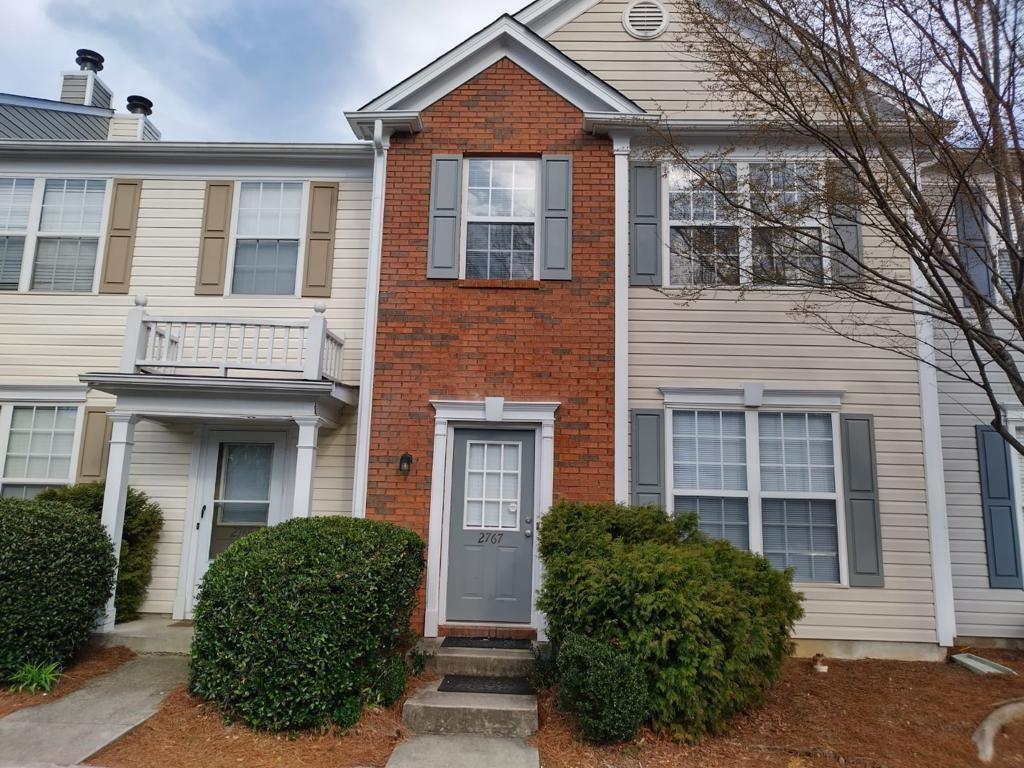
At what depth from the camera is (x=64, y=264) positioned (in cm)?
823

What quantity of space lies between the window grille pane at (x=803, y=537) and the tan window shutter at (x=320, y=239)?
18.3 feet

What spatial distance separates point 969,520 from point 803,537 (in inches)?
78.7

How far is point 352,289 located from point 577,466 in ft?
11.2

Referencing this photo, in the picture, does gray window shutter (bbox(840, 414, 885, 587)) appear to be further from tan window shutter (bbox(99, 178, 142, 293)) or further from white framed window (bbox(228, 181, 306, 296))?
tan window shutter (bbox(99, 178, 142, 293))

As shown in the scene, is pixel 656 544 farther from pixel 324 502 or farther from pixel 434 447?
pixel 324 502

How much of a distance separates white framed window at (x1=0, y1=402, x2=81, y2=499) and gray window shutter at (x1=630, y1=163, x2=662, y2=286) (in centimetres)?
673

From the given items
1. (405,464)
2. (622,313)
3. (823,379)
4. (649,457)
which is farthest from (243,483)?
(823,379)

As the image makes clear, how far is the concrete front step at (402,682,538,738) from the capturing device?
16.2 feet

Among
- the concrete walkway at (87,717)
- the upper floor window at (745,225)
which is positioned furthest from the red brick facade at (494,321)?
the concrete walkway at (87,717)

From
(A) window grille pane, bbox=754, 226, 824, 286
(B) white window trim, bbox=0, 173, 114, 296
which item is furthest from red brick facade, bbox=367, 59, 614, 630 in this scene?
(B) white window trim, bbox=0, 173, 114, 296

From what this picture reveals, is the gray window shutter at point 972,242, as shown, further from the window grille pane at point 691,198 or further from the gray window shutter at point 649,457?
the gray window shutter at point 649,457

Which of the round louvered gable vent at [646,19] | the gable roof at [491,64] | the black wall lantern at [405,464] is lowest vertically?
the black wall lantern at [405,464]

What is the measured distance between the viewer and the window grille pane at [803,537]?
22.7 feet

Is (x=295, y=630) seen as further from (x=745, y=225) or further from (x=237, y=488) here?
(x=745, y=225)
